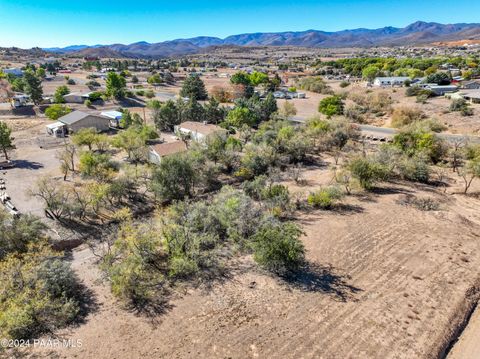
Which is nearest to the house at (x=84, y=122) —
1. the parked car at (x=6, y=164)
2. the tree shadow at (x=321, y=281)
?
the parked car at (x=6, y=164)

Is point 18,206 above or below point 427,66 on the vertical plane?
below

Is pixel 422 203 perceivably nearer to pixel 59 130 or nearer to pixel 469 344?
pixel 469 344

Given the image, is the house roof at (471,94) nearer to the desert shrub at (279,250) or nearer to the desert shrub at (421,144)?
the desert shrub at (421,144)

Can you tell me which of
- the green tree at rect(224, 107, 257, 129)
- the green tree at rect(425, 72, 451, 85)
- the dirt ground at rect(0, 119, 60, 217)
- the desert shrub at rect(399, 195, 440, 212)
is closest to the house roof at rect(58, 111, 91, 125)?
the dirt ground at rect(0, 119, 60, 217)

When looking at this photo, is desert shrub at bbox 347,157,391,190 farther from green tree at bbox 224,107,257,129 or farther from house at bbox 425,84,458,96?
house at bbox 425,84,458,96

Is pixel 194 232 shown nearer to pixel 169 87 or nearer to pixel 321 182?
pixel 321 182

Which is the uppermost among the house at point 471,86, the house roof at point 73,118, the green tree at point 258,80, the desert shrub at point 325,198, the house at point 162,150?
the green tree at point 258,80

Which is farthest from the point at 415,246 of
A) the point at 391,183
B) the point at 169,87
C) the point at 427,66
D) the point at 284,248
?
the point at 427,66
